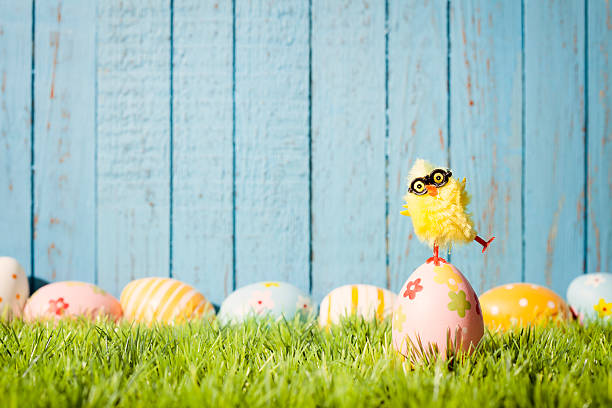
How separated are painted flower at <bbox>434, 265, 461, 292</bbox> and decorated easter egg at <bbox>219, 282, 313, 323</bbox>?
61 cm

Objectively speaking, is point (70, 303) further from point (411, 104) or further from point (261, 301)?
point (411, 104)

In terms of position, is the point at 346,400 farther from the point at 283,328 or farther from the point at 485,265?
the point at 485,265

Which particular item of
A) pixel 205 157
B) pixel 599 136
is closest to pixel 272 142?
pixel 205 157

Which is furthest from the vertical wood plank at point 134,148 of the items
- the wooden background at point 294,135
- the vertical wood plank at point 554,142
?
the vertical wood plank at point 554,142

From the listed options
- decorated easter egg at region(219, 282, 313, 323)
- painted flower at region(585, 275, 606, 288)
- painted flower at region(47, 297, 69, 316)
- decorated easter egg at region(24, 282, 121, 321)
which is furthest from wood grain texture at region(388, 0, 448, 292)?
painted flower at region(47, 297, 69, 316)

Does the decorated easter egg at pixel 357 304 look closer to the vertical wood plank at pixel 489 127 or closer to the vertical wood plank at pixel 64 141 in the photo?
the vertical wood plank at pixel 489 127

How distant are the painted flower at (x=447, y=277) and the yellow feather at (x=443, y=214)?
0.04m

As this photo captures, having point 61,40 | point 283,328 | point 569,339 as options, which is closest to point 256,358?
point 283,328

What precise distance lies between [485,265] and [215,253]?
89cm

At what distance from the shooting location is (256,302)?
1443 millimetres

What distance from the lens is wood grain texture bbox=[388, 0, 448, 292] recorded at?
166 centimetres

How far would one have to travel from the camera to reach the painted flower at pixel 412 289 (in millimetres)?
884

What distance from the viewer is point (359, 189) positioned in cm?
167

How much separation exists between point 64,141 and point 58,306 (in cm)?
57
